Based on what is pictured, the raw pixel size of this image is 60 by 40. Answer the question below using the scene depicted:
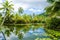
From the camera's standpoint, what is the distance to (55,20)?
2936 centimetres

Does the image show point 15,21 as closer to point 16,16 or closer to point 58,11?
point 16,16

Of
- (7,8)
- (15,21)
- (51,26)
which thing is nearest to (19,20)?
(15,21)

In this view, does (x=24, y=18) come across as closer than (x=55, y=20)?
Answer: No


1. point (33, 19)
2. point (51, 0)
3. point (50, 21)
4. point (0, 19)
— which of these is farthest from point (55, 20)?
point (33, 19)

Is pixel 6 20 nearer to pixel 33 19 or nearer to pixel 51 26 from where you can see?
pixel 33 19

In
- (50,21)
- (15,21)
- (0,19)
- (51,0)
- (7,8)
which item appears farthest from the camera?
(15,21)

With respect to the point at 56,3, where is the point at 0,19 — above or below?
below

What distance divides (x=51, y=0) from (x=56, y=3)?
271 centimetres

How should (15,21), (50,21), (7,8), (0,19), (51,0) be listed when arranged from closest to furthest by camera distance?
(51,0)
(50,21)
(7,8)
(0,19)
(15,21)

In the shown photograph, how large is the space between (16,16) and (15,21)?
1534mm

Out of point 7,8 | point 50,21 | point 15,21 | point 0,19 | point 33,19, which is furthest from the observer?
point 33,19

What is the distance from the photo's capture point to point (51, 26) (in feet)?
102

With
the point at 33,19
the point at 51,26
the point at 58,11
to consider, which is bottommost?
the point at 33,19

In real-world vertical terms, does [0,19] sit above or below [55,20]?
below
